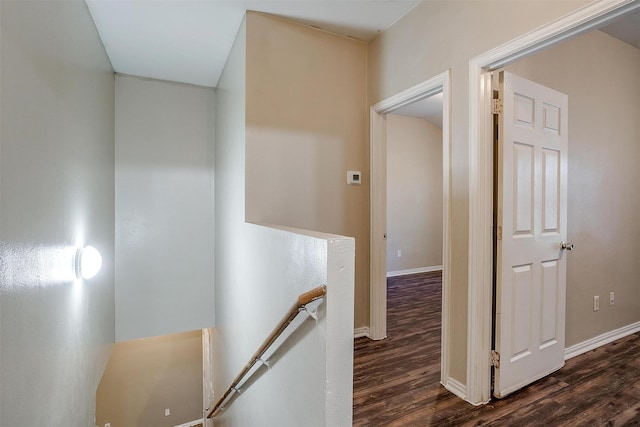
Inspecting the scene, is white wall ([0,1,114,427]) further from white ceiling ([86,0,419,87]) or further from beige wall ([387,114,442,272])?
beige wall ([387,114,442,272])

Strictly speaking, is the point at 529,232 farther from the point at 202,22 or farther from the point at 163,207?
the point at 163,207

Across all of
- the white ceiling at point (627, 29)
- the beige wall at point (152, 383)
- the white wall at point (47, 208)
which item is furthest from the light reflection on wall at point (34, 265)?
the white ceiling at point (627, 29)

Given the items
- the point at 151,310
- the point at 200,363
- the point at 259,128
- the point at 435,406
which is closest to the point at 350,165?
the point at 259,128

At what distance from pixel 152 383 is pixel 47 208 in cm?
419

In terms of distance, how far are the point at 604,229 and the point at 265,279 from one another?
3.05 m

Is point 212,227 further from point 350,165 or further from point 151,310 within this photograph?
point 350,165

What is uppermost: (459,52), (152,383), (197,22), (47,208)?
(197,22)

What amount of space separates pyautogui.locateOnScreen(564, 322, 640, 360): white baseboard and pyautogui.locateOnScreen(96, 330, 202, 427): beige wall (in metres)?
4.75

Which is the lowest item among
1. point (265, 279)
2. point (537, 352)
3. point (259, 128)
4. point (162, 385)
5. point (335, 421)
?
point (162, 385)

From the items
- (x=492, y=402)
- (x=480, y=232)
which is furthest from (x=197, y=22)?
(x=492, y=402)

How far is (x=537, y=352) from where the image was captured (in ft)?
6.93

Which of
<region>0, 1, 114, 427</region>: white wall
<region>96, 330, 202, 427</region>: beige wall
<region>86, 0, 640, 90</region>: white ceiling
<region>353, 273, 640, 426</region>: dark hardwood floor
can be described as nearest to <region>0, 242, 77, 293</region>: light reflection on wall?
<region>0, 1, 114, 427</region>: white wall

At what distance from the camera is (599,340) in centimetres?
267

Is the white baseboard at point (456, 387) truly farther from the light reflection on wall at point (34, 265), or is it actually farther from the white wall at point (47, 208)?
the light reflection on wall at point (34, 265)
